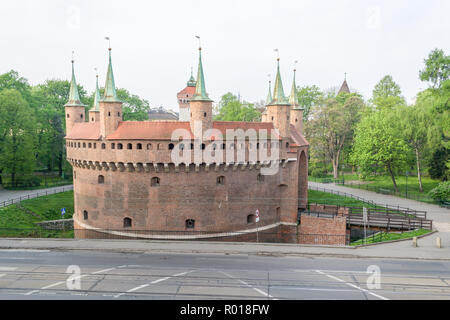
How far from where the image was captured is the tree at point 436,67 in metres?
43.6

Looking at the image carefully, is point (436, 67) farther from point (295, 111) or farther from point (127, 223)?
point (127, 223)

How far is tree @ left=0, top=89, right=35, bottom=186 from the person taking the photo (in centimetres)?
5050

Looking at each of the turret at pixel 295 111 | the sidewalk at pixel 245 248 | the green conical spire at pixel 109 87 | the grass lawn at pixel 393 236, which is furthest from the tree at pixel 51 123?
the grass lawn at pixel 393 236

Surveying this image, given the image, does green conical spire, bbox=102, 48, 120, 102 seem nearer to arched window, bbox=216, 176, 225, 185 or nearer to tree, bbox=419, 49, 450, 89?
arched window, bbox=216, 176, 225, 185

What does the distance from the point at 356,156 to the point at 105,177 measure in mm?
33347

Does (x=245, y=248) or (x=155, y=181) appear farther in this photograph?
(x=155, y=181)

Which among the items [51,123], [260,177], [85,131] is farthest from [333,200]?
[51,123]

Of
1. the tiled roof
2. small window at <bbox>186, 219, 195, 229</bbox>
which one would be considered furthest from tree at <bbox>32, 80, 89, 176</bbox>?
small window at <bbox>186, 219, 195, 229</bbox>

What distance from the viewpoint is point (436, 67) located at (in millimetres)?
43875

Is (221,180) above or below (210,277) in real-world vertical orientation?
above

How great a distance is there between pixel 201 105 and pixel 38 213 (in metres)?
25.6
